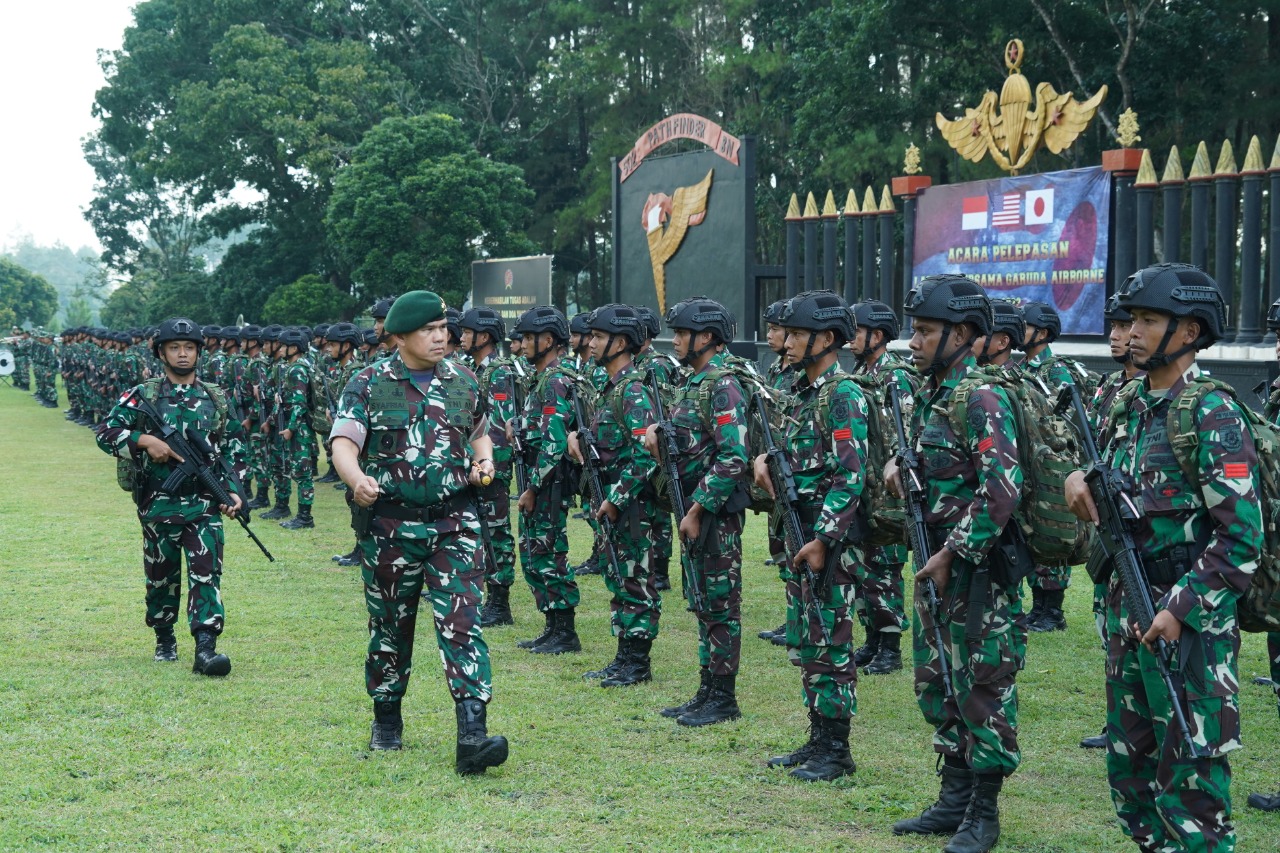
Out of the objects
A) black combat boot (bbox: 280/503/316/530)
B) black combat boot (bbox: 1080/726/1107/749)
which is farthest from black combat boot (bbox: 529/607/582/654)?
black combat boot (bbox: 280/503/316/530)

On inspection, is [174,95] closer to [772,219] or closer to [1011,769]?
[772,219]

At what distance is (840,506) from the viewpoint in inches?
231

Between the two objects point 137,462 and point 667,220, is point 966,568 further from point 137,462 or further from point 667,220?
point 667,220

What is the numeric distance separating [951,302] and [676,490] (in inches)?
94.1

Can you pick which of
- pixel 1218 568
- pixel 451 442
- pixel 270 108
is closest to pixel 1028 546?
pixel 1218 568

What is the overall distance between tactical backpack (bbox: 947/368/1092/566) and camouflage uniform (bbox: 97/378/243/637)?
5133 millimetres

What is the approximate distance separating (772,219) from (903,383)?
1031 inches

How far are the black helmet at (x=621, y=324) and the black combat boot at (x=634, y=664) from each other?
1.86m

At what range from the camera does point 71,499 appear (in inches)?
698

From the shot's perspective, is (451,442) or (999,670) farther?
(451,442)

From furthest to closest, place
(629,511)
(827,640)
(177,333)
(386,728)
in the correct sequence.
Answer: (177,333)
(629,511)
(386,728)
(827,640)

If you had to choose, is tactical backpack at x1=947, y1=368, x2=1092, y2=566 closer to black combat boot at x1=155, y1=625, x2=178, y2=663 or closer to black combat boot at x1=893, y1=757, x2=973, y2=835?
black combat boot at x1=893, y1=757, x2=973, y2=835

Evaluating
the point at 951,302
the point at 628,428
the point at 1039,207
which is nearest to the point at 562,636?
the point at 628,428

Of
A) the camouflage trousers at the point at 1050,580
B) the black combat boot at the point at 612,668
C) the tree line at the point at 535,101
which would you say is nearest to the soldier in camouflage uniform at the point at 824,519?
the black combat boot at the point at 612,668
